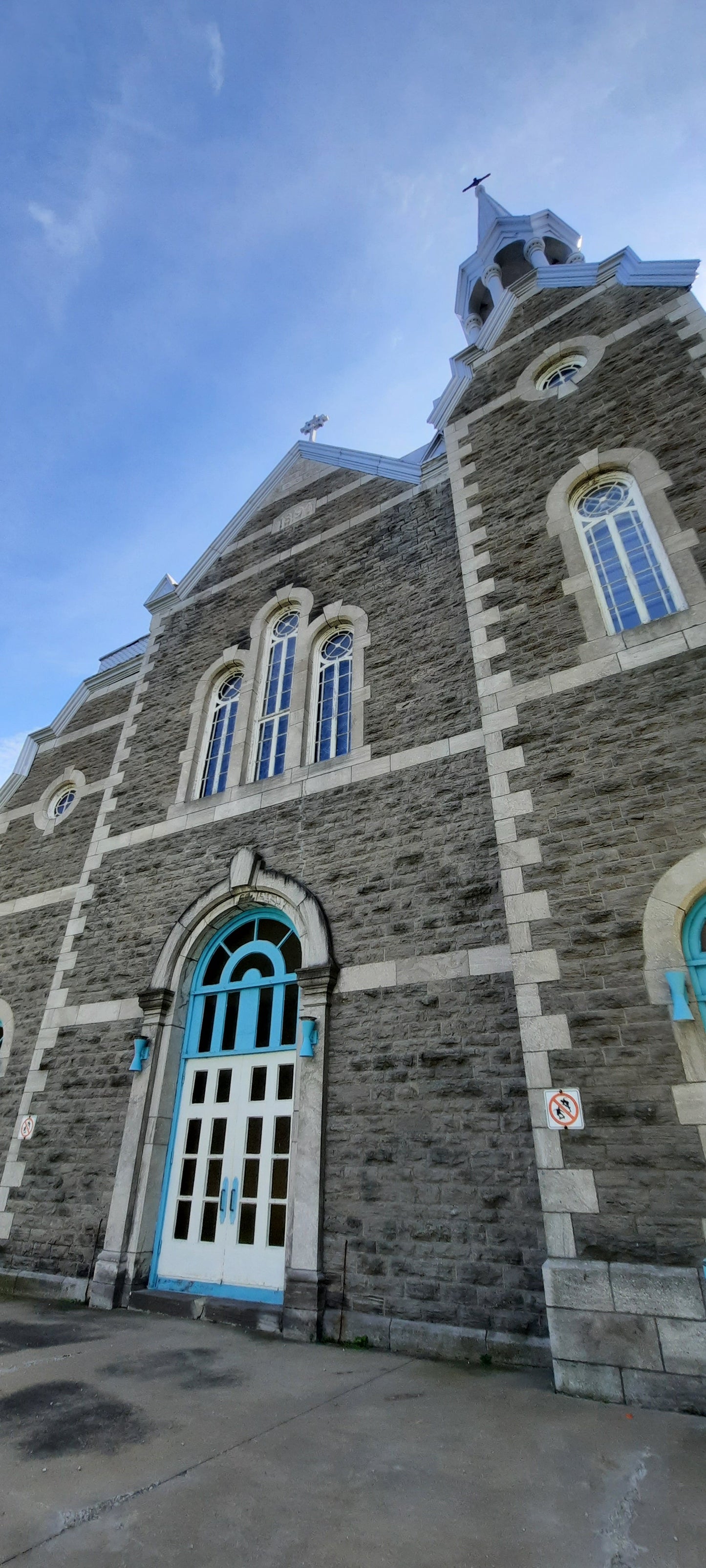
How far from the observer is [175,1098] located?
26.6 feet

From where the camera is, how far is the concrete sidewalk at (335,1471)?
262cm

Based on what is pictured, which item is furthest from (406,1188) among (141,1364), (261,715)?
(261,715)

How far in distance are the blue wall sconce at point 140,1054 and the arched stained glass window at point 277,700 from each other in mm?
3477

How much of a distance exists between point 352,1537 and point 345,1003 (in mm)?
4319

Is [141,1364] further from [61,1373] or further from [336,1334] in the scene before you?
[336,1334]

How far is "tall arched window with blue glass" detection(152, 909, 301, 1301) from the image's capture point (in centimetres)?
695

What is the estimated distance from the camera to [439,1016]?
634 centimetres

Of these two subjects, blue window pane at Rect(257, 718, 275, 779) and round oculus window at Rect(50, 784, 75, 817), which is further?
round oculus window at Rect(50, 784, 75, 817)

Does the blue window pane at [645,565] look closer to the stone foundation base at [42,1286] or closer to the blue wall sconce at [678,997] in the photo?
the blue wall sconce at [678,997]

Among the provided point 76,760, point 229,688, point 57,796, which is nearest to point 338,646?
point 229,688

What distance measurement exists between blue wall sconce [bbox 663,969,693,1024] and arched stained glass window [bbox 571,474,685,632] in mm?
3233

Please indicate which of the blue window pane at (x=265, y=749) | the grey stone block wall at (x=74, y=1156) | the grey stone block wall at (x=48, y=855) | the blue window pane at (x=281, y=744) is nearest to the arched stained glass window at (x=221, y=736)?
the blue window pane at (x=265, y=749)

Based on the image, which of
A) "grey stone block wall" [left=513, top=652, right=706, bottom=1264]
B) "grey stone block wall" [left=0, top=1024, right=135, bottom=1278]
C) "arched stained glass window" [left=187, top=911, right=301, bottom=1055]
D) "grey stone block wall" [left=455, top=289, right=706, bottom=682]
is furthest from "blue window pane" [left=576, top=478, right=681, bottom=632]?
"grey stone block wall" [left=0, top=1024, right=135, bottom=1278]

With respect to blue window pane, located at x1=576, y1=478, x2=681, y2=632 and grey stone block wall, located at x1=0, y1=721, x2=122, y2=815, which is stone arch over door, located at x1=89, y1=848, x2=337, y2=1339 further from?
grey stone block wall, located at x1=0, y1=721, x2=122, y2=815
